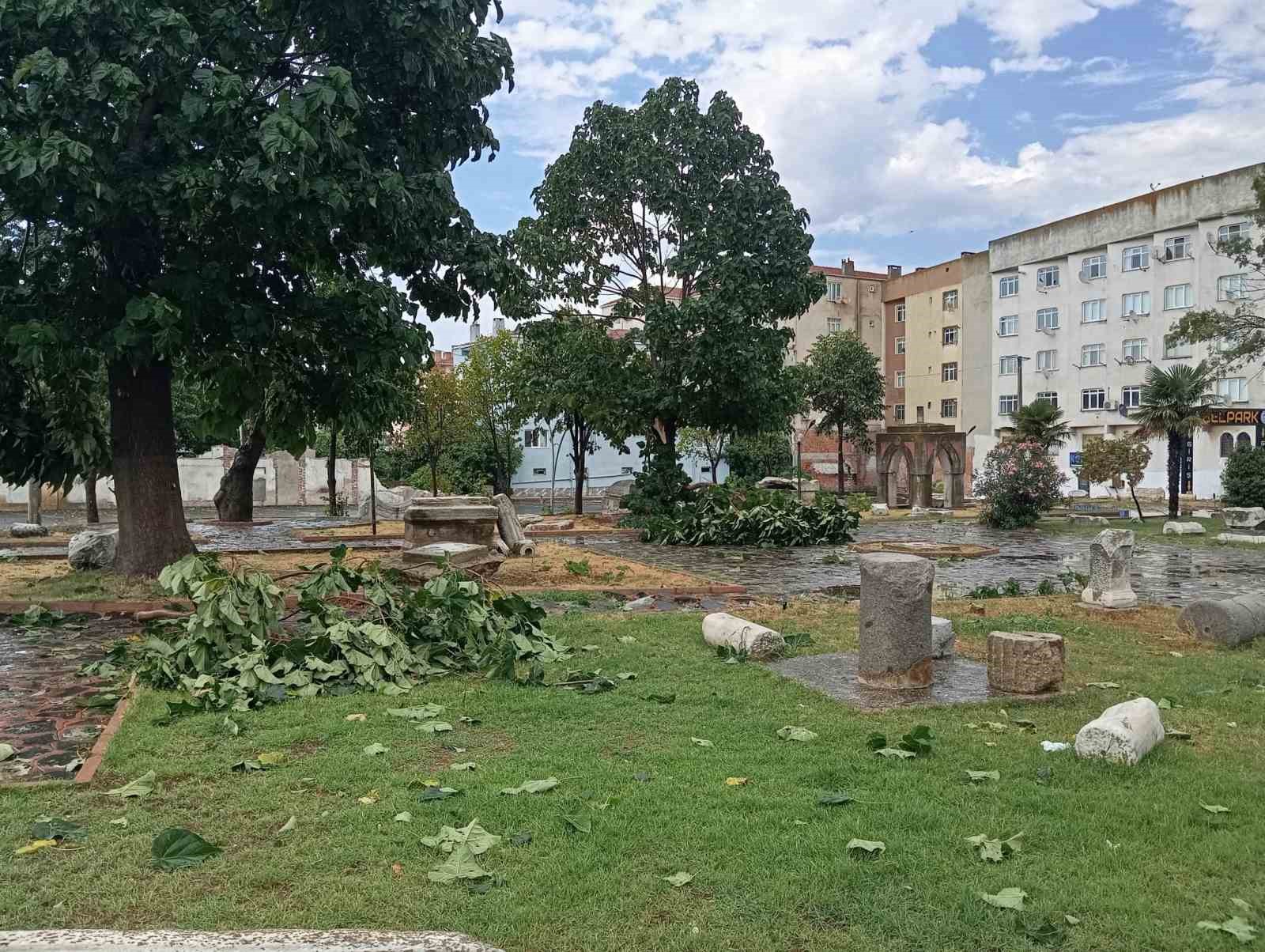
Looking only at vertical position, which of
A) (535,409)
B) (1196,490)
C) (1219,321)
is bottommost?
(1196,490)

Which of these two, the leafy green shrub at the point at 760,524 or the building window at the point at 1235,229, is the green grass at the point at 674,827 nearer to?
the leafy green shrub at the point at 760,524

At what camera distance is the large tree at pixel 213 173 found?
9.30 metres

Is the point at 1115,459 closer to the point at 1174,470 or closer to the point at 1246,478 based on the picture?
the point at 1174,470

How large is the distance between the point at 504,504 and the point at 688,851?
13424 millimetres

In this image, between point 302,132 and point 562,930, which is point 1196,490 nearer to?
point 302,132

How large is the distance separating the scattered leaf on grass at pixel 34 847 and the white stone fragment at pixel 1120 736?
15.1 feet

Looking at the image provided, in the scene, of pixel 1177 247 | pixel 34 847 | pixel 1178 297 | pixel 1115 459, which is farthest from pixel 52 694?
pixel 1177 247

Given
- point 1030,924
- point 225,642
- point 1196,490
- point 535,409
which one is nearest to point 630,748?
point 1030,924

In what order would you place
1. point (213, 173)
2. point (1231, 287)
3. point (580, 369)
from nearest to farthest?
point (213, 173)
point (580, 369)
point (1231, 287)

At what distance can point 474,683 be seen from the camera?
710cm

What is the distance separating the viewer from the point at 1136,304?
48.1 m

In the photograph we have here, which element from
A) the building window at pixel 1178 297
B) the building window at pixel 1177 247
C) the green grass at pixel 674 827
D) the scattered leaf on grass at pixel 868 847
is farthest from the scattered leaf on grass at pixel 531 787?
the building window at pixel 1177 247

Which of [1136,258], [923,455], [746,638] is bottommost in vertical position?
[746,638]

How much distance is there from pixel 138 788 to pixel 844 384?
46253 millimetres
